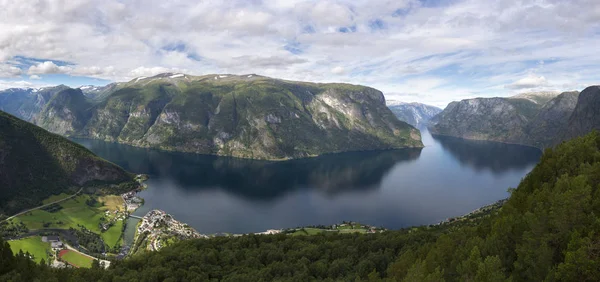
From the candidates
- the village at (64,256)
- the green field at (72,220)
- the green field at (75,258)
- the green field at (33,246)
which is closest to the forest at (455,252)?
the green field at (75,258)

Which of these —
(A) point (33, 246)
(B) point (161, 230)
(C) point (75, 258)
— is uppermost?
(B) point (161, 230)

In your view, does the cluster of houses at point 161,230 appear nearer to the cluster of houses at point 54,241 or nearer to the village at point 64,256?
the village at point 64,256

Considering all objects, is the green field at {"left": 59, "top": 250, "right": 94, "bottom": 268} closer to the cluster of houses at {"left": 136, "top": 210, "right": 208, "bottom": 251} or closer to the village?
the village

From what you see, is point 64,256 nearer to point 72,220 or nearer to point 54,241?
point 54,241

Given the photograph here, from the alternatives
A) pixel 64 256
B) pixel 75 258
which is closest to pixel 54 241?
pixel 64 256

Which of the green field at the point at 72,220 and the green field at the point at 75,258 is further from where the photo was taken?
the green field at the point at 72,220

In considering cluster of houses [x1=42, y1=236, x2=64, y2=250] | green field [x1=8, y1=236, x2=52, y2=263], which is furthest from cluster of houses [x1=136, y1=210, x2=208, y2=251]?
green field [x1=8, y1=236, x2=52, y2=263]
